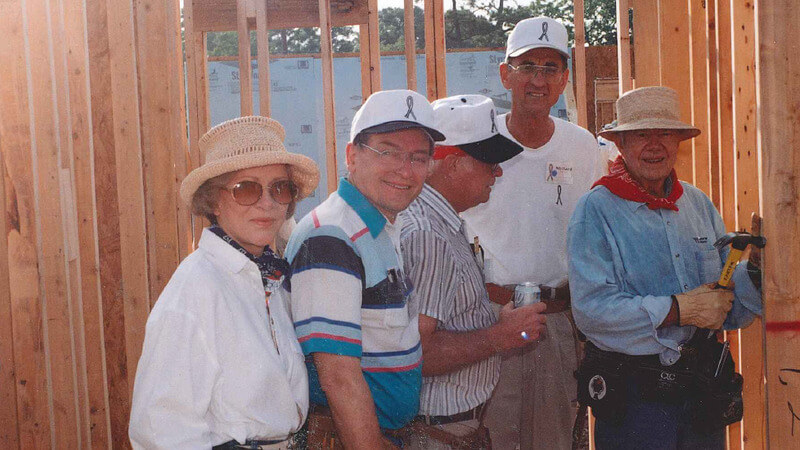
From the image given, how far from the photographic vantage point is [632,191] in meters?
2.95

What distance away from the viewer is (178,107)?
4297 millimetres

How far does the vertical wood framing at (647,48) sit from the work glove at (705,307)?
179cm

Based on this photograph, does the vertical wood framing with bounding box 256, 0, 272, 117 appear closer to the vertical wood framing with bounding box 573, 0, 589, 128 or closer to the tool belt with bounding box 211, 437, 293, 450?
the vertical wood framing with bounding box 573, 0, 589, 128

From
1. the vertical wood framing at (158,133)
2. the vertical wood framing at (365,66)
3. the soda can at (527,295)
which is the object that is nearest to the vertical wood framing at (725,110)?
the soda can at (527,295)

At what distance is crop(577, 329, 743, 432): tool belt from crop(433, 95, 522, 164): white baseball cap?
86cm

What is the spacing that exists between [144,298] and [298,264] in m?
2.27

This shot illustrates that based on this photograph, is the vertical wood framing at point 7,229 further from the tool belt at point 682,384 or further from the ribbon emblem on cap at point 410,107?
the tool belt at point 682,384

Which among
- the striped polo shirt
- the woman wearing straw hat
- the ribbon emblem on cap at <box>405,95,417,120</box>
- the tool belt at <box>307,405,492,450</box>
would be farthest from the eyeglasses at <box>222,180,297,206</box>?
the tool belt at <box>307,405,492,450</box>

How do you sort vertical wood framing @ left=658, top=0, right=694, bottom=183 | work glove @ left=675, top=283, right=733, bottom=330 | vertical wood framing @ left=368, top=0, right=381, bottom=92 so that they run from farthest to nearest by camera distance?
vertical wood framing @ left=368, top=0, right=381, bottom=92 → vertical wood framing @ left=658, top=0, right=694, bottom=183 → work glove @ left=675, top=283, right=733, bottom=330

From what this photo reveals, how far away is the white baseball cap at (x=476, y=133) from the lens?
279 cm

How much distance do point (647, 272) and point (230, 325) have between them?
5.30 feet

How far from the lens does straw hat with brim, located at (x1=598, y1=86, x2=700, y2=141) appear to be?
298cm

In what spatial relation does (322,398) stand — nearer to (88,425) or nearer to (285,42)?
(88,425)

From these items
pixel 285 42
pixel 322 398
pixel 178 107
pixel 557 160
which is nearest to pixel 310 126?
pixel 178 107
